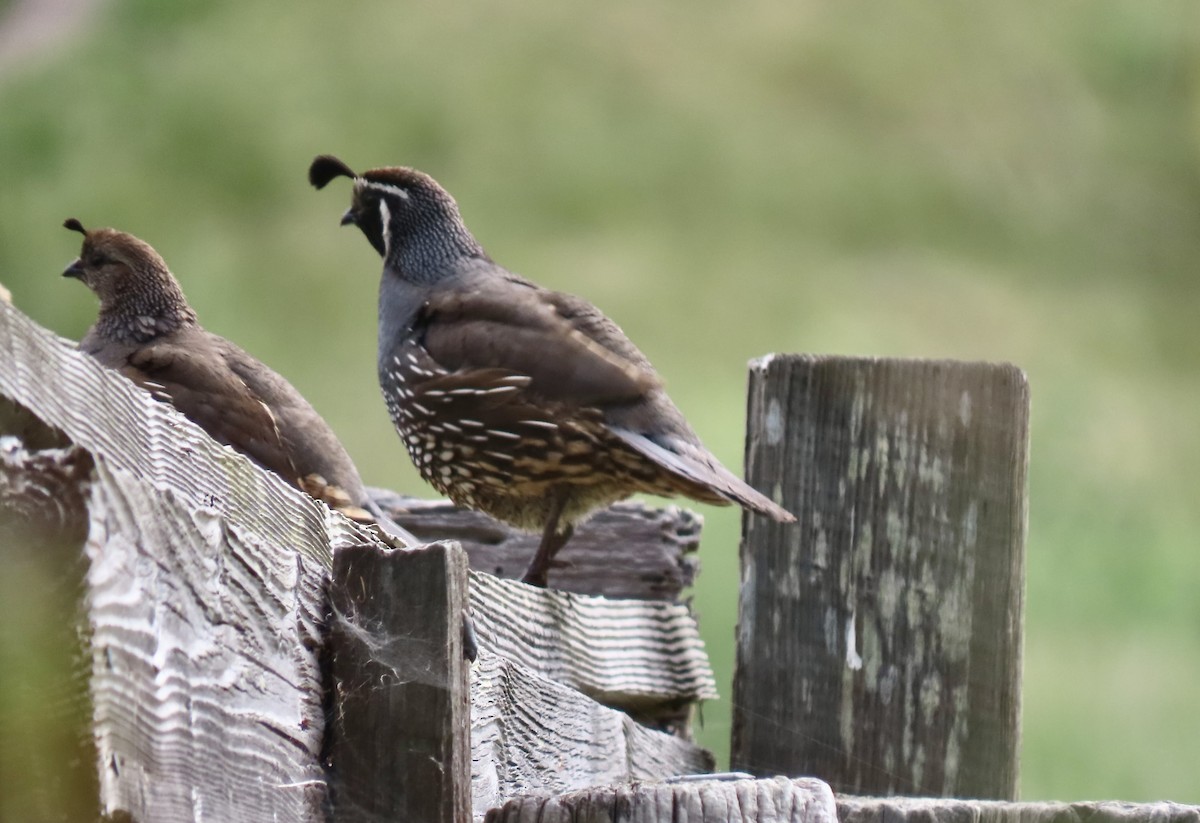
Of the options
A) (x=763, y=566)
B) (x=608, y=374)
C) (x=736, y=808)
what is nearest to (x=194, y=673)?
(x=736, y=808)

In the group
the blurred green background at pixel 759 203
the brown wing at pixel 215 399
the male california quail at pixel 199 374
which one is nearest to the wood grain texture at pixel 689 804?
the male california quail at pixel 199 374

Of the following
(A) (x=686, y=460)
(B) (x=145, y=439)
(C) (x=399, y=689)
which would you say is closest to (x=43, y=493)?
(B) (x=145, y=439)

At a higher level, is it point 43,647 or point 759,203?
point 759,203

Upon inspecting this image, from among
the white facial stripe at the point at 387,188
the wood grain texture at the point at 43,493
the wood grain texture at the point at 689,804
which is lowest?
the wood grain texture at the point at 689,804

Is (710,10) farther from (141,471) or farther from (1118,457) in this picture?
(141,471)

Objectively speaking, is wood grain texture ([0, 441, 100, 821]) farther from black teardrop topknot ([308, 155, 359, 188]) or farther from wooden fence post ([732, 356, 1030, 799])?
black teardrop topknot ([308, 155, 359, 188])

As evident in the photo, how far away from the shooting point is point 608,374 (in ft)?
11.8

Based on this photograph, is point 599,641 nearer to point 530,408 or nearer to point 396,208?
point 530,408

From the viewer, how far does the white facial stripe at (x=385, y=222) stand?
4.24 m

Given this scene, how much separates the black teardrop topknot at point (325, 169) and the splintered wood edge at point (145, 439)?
8.37 feet

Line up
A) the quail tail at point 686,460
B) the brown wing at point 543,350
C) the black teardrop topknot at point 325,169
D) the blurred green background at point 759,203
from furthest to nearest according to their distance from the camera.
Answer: the blurred green background at point 759,203
the black teardrop topknot at point 325,169
the brown wing at point 543,350
the quail tail at point 686,460

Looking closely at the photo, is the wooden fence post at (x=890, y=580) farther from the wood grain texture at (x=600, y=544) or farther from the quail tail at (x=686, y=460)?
the wood grain texture at (x=600, y=544)

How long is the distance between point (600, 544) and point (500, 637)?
1.42m

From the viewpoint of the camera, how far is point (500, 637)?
2.17 meters
